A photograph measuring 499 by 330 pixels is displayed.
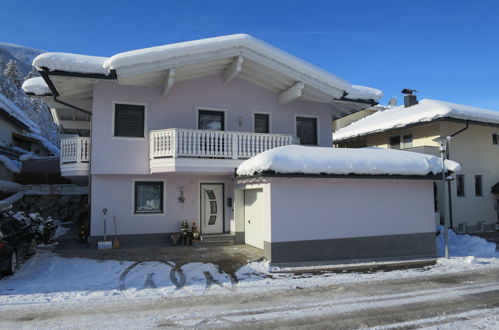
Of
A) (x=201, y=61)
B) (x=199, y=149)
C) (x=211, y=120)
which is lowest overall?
(x=199, y=149)

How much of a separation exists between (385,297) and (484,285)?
306 centimetres

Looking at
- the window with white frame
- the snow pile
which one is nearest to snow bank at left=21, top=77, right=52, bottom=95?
the window with white frame

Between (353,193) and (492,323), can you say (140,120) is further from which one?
(492,323)

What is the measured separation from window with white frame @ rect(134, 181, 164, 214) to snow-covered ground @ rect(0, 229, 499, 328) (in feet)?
11.0

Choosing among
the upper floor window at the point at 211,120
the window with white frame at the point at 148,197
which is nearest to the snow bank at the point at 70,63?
the upper floor window at the point at 211,120

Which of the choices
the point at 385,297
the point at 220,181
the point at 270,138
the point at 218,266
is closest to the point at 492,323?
the point at 385,297

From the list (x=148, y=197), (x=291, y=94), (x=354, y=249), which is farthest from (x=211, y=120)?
(x=354, y=249)

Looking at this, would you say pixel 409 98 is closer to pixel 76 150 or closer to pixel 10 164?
pixel 76 150

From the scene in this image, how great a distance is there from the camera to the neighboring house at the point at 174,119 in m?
12.4

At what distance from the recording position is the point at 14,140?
28.0 metres

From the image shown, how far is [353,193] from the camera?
1141 cm

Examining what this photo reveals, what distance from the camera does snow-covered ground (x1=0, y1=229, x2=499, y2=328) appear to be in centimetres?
732

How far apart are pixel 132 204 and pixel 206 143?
3.77 metres

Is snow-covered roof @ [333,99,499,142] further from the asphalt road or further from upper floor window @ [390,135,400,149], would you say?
the asphalt road
